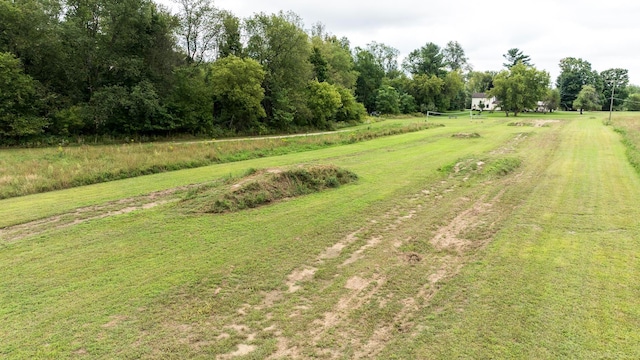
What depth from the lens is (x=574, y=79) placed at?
333ft

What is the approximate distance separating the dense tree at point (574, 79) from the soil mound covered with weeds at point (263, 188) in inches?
4557

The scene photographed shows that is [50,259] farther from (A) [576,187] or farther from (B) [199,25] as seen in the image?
(B) [199,25]

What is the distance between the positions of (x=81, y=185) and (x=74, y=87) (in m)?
23.3

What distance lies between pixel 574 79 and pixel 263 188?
399 ft

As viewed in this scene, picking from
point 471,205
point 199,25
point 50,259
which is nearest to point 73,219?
point 50,259

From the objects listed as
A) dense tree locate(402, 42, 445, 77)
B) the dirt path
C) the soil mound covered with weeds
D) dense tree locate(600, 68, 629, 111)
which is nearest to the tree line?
the dirt path

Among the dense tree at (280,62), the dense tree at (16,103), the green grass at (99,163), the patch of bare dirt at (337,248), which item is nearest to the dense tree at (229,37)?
the dense tree at (280,62)

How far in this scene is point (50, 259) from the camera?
282 inches

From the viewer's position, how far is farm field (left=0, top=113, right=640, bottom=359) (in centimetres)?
467

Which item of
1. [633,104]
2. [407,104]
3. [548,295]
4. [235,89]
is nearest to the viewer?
[548,295]

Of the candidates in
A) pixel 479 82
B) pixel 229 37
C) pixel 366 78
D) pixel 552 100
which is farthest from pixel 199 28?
pixel 479 82

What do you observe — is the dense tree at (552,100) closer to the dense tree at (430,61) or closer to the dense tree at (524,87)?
the dense tree at (524,87)

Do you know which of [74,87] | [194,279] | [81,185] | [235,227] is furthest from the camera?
[74,87]

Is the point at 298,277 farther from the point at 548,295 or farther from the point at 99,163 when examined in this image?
the point at 99,163
